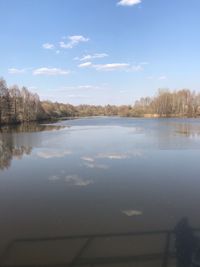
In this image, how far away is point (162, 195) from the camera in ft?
28.9

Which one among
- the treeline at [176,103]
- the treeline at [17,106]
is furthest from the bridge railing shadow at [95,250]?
the treeline at [176,103]

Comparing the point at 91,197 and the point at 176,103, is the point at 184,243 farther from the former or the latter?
the point at 176,103

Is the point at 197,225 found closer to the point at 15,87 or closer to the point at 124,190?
the point at 124,190

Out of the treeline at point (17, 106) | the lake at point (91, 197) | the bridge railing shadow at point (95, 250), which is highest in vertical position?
the treeline at point (17, 106)

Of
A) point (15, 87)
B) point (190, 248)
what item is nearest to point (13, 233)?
point (190, 248)

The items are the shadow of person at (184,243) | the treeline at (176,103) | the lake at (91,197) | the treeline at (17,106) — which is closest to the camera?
the shadow of person at (184,243)

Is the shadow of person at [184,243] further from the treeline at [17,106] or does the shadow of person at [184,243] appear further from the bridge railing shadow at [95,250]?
the treeline at [17,106]

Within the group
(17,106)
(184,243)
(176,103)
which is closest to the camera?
(184,243)

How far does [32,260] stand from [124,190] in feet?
15.0

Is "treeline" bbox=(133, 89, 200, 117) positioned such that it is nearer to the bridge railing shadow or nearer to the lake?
the lake

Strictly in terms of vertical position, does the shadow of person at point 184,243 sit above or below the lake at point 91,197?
below

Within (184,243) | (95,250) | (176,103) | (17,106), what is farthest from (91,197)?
(176,103)

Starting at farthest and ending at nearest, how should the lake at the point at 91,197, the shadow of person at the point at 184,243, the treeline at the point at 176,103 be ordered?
the treeline at the point at 176,103 < the lake at the point at 91,197 < the shadow of person at the point at 184,243

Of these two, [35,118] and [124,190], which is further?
[35,118]
